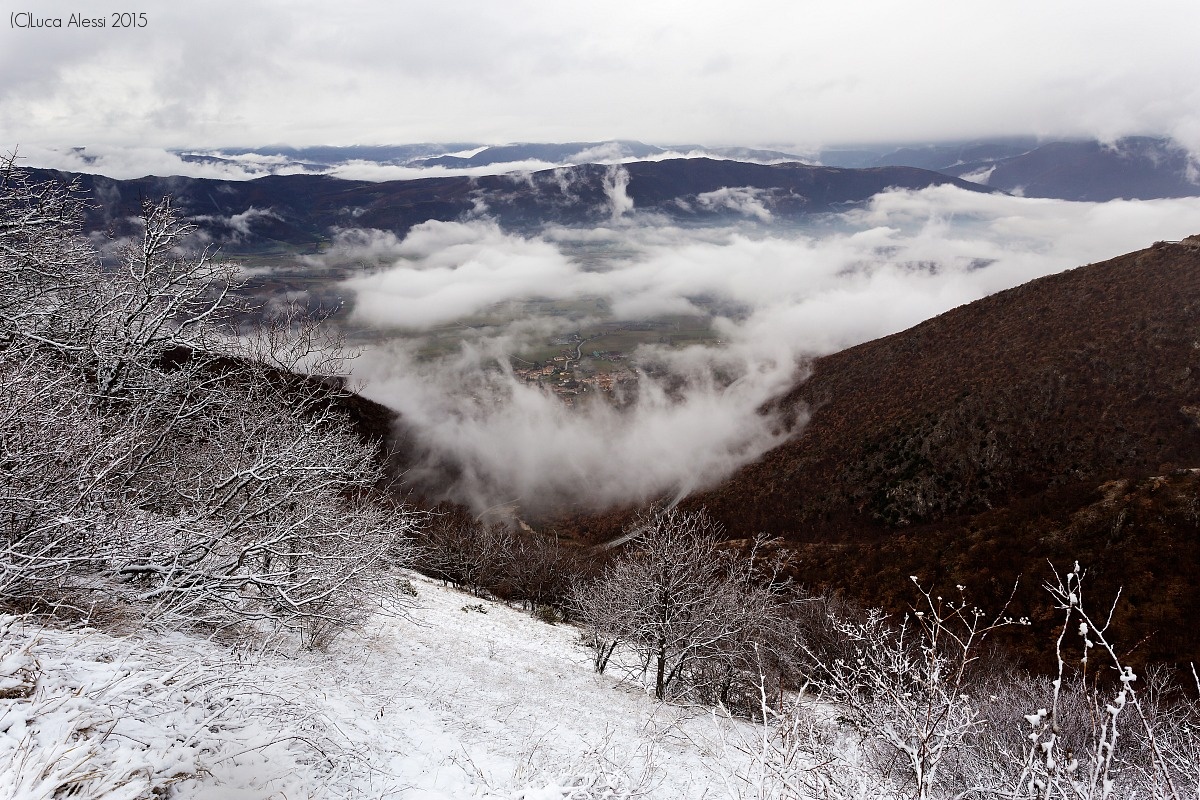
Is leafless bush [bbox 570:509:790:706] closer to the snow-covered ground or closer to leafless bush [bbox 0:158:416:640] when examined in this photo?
the snow-covered ground

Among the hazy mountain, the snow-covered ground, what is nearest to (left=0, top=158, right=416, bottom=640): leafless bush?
the snow-covered ground

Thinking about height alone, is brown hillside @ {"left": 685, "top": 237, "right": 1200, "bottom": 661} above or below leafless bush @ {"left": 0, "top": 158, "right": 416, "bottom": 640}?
below

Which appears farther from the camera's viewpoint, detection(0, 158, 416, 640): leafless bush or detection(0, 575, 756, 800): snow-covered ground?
detection(0, 158, 416, 640): leafless bush

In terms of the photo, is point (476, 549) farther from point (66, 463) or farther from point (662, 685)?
point (66, 463)

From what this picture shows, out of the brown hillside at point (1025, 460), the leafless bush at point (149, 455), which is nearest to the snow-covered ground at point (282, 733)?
the leafless bush at point (149, 455)

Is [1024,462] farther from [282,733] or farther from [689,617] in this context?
[282,733]

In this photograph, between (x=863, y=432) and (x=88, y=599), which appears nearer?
(x=88, y=599)

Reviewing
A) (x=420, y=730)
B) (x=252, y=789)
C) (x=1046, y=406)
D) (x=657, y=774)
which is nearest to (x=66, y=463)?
(x=252, y=789)
